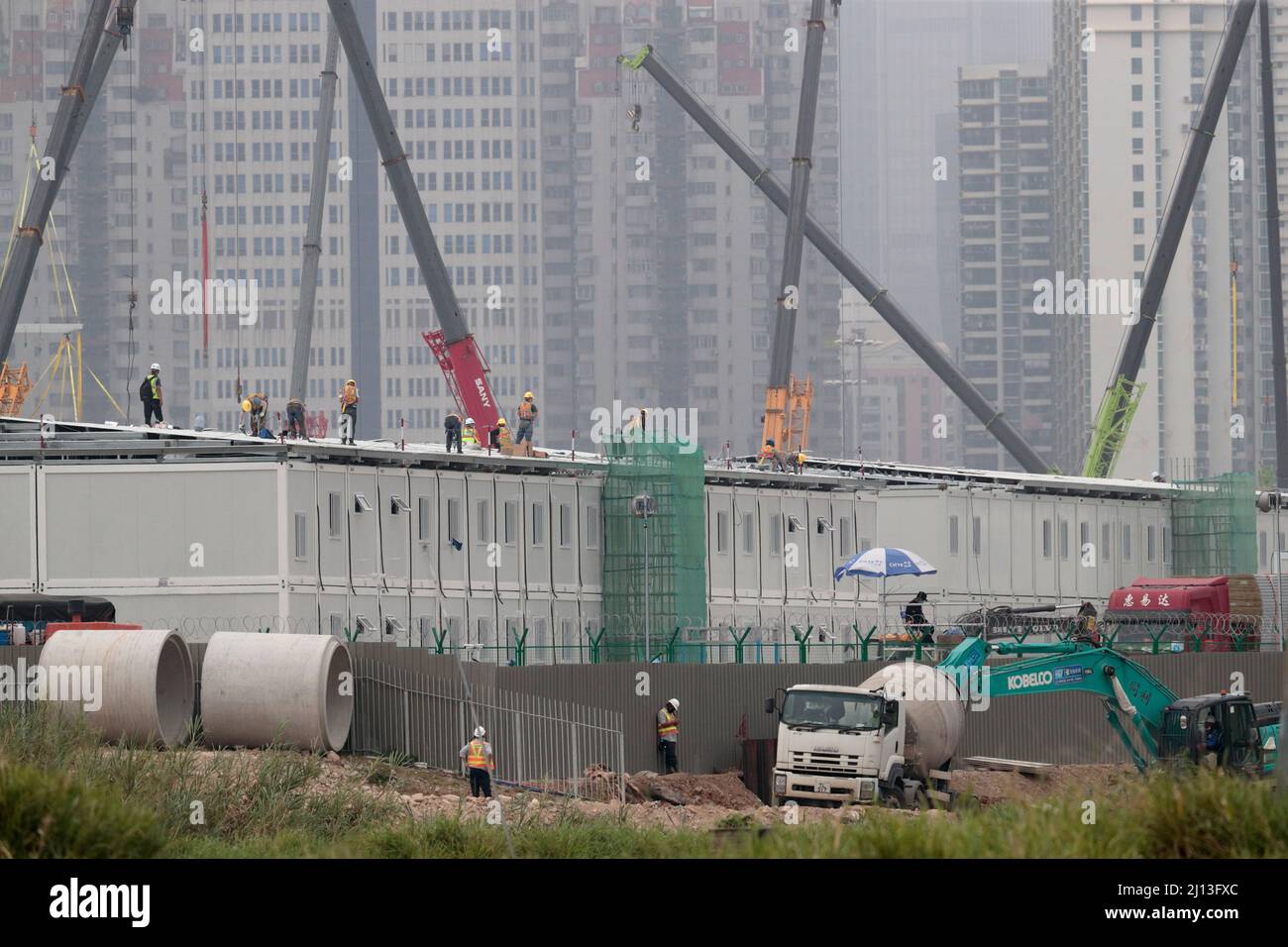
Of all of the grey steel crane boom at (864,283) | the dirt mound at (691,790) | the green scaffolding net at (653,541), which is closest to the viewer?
the dirt mound at (691,790)

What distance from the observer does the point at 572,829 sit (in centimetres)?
2270

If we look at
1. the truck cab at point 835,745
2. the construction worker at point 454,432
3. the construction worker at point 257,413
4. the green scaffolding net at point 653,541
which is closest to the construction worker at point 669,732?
the truck cab at point 835,745

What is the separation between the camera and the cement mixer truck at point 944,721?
32094mm

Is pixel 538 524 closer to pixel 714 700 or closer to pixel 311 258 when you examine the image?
pixel 714 700

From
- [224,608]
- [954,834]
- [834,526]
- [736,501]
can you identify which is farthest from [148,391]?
[954,834]

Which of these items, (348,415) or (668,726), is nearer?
(668,726)

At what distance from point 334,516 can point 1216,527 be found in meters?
29.3

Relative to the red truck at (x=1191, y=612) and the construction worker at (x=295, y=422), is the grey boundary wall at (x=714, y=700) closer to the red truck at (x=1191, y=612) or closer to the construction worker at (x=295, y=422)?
the red truck at (x=1191, y=612)

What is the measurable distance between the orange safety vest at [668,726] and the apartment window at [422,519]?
10461mm

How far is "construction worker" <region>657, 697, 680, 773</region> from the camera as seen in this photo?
120 ft

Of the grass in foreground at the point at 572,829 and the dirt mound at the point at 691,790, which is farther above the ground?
the grass in foreground at the point at 572,829

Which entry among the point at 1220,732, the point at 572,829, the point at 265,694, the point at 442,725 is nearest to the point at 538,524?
the point at 442,725
